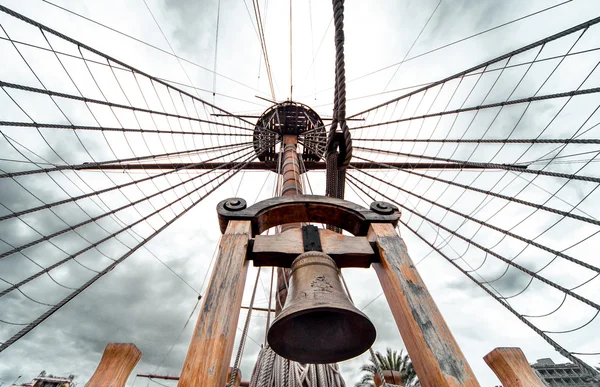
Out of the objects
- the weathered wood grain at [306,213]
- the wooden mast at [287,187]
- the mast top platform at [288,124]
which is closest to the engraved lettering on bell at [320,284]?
the weathered wood grain at [306,213]

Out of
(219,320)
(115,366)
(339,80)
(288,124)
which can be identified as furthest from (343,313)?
(288,124)

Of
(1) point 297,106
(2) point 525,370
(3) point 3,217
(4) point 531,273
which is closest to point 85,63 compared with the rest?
(3) point 3,217

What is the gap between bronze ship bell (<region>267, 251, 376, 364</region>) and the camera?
1471 mm

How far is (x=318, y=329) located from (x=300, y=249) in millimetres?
459

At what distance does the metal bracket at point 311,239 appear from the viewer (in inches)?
67.4

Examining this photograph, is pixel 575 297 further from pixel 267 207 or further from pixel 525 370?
pixel 267 207

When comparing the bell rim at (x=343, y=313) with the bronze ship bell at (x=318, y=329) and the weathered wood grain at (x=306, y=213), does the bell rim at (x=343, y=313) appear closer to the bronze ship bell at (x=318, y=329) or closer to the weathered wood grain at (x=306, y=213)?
the bronze ship bell at (x=318, y=329)

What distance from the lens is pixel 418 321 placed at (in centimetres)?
130

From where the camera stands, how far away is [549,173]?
15.4 feet

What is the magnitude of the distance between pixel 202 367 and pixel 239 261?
1.77ft

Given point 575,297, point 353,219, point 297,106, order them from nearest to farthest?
point 353,219, point 575,297, point 297,106

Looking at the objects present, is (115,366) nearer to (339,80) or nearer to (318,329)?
(318,329)

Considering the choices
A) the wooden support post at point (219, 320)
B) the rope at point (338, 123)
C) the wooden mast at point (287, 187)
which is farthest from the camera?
the wooden mast at point (287, 187)

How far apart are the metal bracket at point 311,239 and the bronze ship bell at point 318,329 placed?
9 cm
